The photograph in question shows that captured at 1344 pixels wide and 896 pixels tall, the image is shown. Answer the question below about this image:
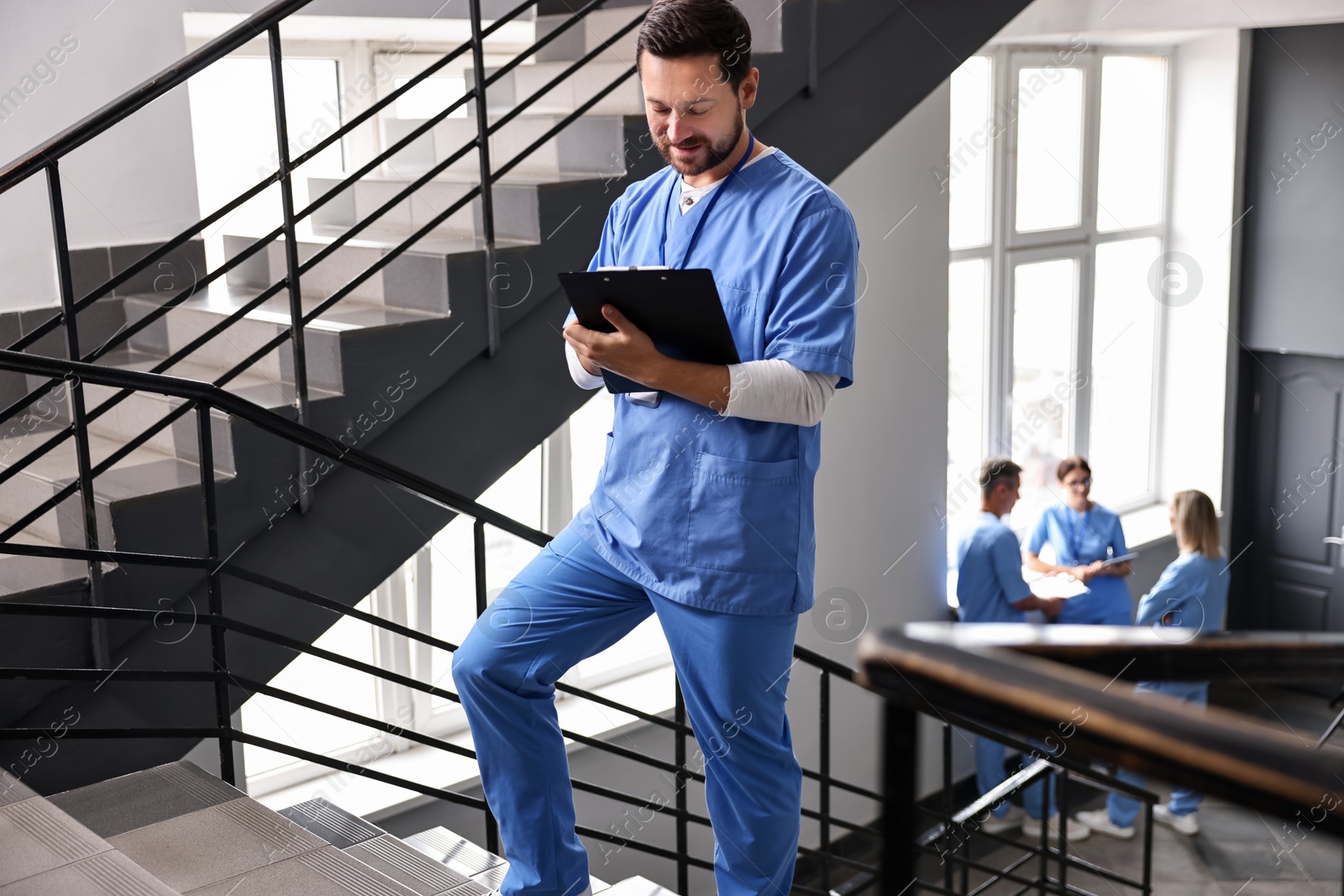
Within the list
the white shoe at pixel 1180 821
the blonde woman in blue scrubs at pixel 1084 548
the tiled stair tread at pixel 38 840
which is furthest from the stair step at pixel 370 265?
the white shoe at pixel 1180 821

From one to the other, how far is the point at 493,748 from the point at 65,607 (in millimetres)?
784

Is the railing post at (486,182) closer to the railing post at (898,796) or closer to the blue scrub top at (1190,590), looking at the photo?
the railing post at (898,796)

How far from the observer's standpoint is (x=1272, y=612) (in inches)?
278

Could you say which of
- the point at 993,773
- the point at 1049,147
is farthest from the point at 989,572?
the point at 1049,147

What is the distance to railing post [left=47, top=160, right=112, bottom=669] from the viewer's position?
1938mm

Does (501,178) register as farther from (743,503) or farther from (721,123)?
(743,503)

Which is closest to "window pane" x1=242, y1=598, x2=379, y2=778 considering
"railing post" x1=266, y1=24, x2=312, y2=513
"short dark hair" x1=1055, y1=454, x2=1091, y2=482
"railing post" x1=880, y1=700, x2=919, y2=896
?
"railing post" x1=266, y1=24, x2=312, y2=513

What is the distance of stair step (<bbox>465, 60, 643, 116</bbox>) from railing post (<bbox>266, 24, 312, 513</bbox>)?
0.98 m

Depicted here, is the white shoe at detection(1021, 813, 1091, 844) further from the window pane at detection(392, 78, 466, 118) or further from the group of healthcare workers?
the window pane at detection(392, 78, 466, 118)

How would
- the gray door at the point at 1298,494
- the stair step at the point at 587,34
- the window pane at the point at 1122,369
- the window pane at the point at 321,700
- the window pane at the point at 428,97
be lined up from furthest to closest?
the window pane at the point at 1122,369 → the gray door at the point at 1298,494 → the window pane at the point at 428,97 → the window pane at the point at 321,700 → the stair step at the point at 587,34

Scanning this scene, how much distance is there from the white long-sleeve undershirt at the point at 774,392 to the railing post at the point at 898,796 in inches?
39.2

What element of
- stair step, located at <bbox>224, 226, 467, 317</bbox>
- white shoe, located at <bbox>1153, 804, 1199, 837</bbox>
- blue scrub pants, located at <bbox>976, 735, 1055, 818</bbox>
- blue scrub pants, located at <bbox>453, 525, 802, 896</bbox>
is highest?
stair step, located at <bbox>224, 226, 467, 317</bbox>

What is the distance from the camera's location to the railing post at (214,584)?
2.03 meters

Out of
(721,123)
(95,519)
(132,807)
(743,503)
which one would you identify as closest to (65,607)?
(95,519)
